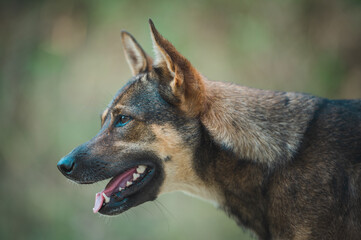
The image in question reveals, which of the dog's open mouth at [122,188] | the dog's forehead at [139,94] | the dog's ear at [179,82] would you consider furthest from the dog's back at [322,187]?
the dog's forehead at [139,94]

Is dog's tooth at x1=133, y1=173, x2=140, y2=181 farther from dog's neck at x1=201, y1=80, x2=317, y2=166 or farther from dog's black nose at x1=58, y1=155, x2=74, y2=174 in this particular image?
dog's neck at x1=201, y1=80, x2=317, y2=166

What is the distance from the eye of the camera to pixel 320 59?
6.63 meters

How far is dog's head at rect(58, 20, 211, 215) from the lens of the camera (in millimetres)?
2979

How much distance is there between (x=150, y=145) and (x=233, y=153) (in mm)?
667

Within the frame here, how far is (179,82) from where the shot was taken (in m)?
2.90

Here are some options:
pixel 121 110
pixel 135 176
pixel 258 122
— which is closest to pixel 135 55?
pixel 121 110

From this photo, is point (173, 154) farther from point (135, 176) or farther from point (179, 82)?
point (179, 82)

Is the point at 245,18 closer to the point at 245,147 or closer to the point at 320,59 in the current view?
the point at 320,59

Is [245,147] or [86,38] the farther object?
[86,38]

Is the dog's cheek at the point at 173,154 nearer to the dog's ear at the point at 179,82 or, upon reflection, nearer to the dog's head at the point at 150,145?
the dog's head at the point at 150,145

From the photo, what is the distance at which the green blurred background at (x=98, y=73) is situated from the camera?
684 centimetres

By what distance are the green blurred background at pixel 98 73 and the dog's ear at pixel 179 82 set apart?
4.12 meters

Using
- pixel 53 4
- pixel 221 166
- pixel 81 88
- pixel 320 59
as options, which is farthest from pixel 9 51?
pixel 221 166

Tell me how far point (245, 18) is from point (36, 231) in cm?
633
